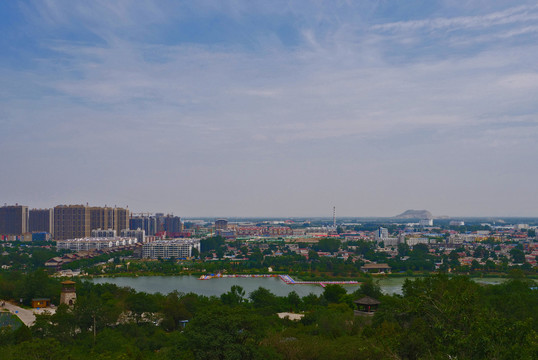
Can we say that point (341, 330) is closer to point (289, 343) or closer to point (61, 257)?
point (289, 343)

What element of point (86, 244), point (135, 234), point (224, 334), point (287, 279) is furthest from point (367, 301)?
point (135, 234)

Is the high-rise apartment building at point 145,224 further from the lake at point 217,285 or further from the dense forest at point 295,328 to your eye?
the dense forest at point 295,328

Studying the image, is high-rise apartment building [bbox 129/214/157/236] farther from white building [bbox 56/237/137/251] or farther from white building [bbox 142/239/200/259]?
white building [bbox 142/239/200/259]

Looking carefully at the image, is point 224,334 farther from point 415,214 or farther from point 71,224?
point 415,214

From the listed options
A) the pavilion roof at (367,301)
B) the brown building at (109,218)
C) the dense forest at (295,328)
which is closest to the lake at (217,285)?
the dense forest at (295,328)

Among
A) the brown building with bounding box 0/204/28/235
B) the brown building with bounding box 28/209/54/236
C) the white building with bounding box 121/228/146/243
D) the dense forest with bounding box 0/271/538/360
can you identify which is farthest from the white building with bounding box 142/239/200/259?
the dense forest with bounding box 0/271/538/360

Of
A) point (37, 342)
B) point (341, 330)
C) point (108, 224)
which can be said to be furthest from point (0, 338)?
point (108, 224)
